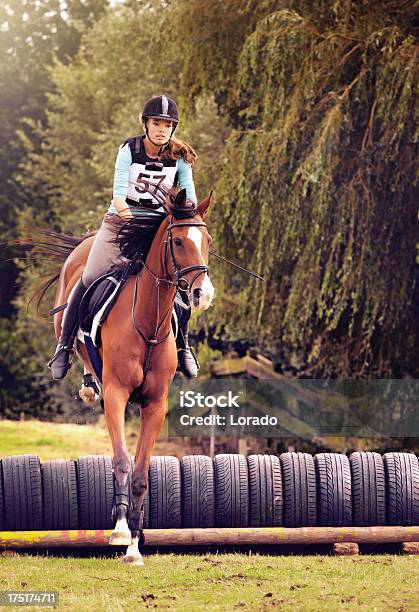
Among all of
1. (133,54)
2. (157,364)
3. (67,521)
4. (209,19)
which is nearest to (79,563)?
(67,521)

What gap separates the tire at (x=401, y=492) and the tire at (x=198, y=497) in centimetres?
165

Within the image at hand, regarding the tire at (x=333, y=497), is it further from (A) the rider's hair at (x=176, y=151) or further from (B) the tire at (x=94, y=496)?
(A) the rider's hair at (x=176, y=151)

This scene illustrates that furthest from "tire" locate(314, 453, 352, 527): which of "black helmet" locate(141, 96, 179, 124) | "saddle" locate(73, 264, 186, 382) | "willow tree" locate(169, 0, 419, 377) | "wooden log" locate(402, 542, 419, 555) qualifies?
"willow tree" locate(169, 0, 419, 377)

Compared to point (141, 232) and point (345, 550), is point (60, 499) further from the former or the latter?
point (141, 232)

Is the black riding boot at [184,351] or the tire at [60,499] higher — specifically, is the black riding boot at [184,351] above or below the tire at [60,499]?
above

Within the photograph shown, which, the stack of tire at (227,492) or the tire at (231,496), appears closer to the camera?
the stack of tire at (227,492)

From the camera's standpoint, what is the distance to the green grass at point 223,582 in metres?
7.11

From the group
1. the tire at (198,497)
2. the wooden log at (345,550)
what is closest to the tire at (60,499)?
the tire at (198,497)

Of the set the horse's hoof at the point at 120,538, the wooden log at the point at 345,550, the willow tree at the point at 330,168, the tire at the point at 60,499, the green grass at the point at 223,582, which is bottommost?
the green grass at the point at 223,582

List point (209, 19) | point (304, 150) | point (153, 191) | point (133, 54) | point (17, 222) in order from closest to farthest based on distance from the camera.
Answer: point (153, 191)
point (304, 150)
point (209, 19)
point (133, 54)
point (17, 222)

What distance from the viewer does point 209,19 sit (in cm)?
1786

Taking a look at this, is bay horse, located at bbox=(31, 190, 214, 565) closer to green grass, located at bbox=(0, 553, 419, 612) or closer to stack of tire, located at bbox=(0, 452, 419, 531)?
green grass, located at bbox=(0, 553, 419, 612)

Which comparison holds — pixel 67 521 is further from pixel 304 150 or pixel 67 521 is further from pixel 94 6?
pixel 94 6

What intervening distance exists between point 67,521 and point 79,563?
0.66m
